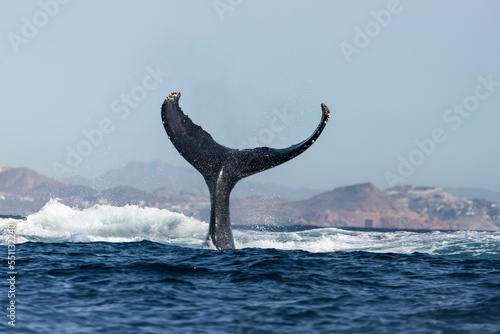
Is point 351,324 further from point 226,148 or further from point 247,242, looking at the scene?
point 247,242

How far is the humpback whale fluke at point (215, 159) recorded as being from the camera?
11992mm

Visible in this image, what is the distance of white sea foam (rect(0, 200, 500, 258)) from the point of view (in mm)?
16156

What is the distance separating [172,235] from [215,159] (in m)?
6.46

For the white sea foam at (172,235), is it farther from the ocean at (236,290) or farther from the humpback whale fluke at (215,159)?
the humpback whale fluke at (215,159)

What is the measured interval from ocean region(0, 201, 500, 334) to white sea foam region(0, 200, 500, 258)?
1002 millimetres

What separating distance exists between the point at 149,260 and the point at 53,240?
578 centimetres

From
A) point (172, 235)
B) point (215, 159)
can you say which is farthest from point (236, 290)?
point (172, 235)

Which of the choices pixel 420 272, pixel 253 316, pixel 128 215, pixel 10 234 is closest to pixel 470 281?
pixel 420 272

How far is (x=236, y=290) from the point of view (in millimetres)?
8859

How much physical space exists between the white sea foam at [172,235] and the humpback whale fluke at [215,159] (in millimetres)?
2156

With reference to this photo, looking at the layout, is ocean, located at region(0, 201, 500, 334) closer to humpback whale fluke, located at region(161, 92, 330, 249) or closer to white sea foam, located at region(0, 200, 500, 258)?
humpback whale fluke, located at region(161, 92, 330, 249)

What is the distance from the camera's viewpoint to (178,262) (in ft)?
36.6

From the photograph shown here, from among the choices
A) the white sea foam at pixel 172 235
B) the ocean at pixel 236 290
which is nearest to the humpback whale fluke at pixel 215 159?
the ocean at pixel 236 290

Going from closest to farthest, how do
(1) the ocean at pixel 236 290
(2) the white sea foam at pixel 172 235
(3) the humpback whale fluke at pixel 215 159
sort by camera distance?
(1) the ocean at pixel 236 290
(3) the humpback whale fluke at pixel 215 159
(2) the white sea foam at pixel 172 235
